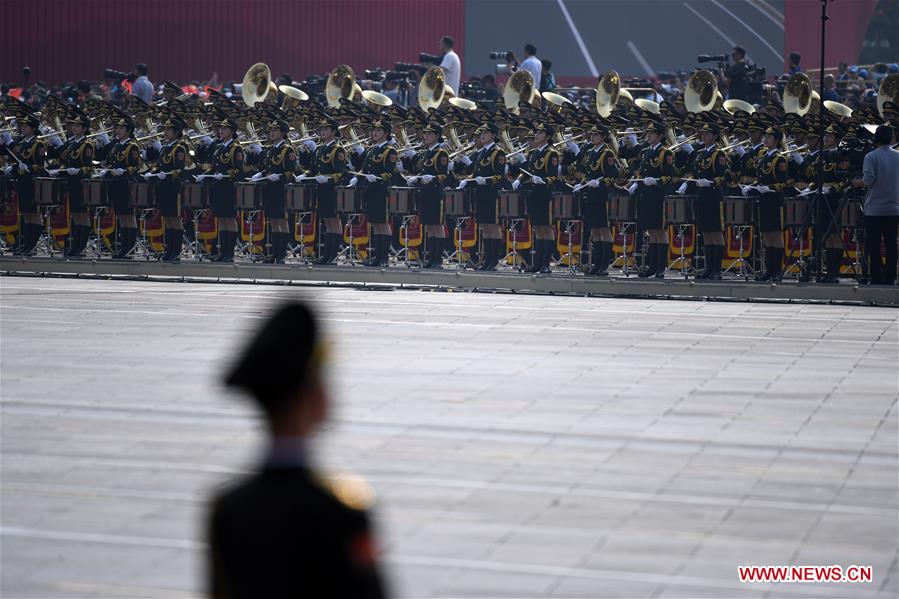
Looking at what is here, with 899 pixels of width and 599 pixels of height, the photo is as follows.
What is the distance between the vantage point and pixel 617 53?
42719mm

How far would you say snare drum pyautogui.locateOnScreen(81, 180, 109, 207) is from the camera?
2594 cm

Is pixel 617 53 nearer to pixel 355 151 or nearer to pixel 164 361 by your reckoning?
pixel 355 151

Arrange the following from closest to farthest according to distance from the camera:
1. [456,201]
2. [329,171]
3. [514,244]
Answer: [456,201] → [514,244] → [329,171]

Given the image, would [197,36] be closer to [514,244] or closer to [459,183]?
[459,183]

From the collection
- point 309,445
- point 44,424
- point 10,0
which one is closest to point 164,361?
point 44,424

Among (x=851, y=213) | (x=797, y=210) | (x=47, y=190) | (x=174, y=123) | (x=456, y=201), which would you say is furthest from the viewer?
(x=47, y=190)

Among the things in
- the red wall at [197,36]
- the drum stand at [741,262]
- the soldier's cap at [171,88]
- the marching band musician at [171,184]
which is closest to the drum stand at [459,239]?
the drum stand at [741,262]

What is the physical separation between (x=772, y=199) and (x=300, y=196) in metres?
6.77

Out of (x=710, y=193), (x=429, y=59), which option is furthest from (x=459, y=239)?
(x=429, y=59)

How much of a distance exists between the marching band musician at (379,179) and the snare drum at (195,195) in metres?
2.30

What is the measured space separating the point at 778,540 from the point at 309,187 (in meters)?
16.9

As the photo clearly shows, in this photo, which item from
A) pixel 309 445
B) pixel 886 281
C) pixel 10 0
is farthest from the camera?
pixel 10 0

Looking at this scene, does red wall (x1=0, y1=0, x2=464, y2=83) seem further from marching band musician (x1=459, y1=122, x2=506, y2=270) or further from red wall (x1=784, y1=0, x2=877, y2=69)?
marching band musician (x1=459, y1=122, x2=506, y2=270)

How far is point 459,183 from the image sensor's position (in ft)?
80.4
